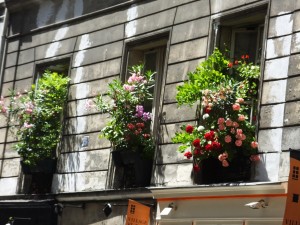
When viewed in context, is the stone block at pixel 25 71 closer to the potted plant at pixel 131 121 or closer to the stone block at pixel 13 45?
the stone block at pixel 13 45

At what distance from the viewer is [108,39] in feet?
48.8

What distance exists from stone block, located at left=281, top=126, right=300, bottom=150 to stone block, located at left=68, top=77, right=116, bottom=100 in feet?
14.3

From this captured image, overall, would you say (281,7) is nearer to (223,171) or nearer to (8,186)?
(223,171)

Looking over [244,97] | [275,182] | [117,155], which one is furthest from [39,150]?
[275,182]

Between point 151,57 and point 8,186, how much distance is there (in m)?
4.14

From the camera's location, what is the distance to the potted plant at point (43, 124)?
15234 mm

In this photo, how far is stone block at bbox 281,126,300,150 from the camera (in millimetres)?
10797

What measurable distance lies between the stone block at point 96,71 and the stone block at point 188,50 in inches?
54.7

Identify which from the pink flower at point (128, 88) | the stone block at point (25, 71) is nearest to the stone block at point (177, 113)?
the pink flower at point (128, 88)

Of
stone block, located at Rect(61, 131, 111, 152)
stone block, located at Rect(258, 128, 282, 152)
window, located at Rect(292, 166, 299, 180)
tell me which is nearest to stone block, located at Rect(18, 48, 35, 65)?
stone block, located at Rect(61, 131, 111, 152)

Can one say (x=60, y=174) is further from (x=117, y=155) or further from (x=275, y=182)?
(x=275, y=182)

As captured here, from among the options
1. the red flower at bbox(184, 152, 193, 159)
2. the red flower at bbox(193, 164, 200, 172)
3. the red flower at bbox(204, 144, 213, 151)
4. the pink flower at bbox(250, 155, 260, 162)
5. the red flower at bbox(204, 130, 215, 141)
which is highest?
the red flower at bbox(204, 130, 215, 141)

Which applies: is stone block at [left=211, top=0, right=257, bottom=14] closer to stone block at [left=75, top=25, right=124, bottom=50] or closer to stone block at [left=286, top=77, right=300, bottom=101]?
stone block at [left=286, top=77, right=300, bottom=101]

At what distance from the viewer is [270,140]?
445 inches
